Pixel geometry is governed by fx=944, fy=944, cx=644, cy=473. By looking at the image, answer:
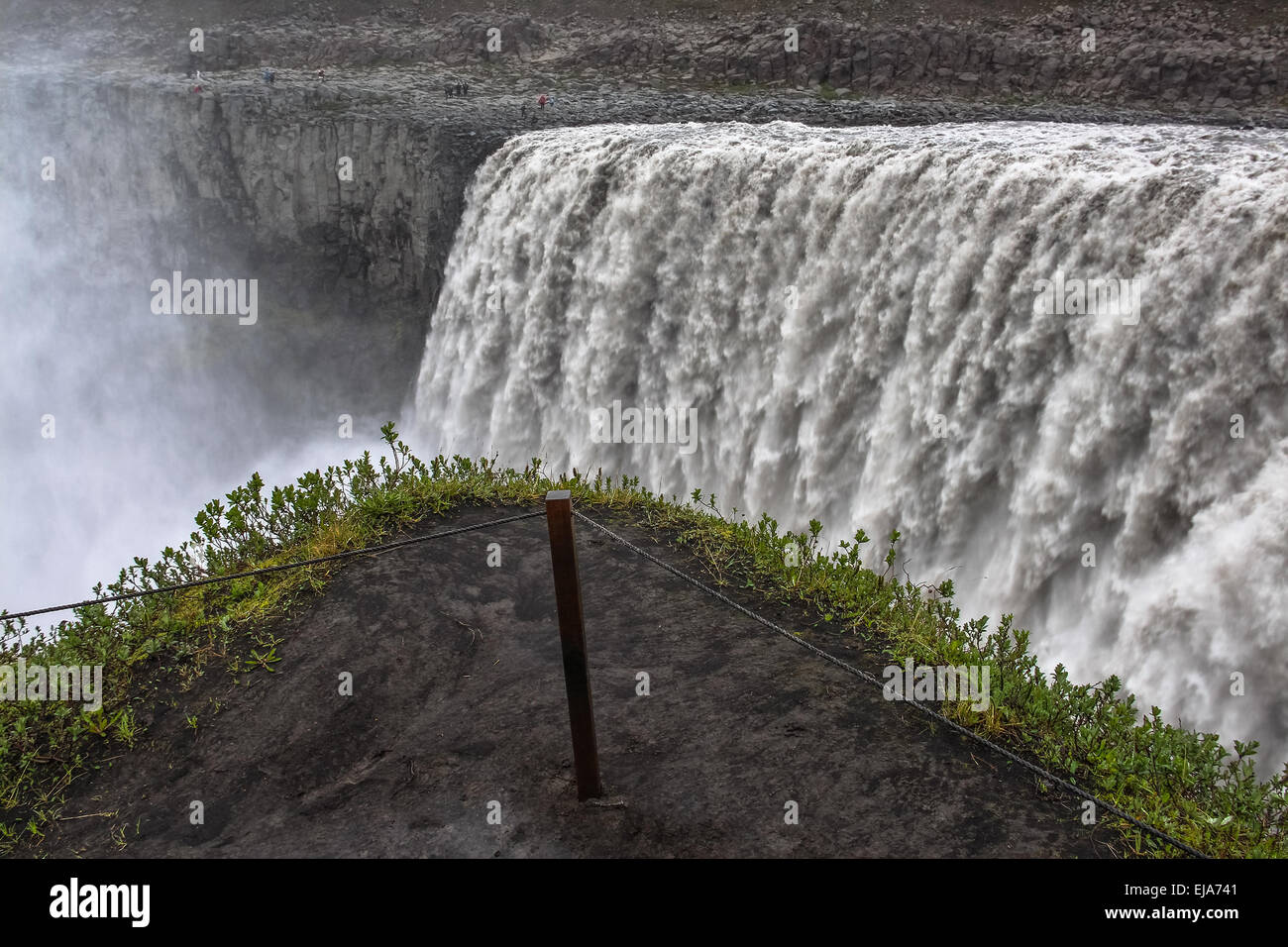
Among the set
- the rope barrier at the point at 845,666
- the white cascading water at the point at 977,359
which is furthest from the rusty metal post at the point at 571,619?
the white cascading water at the point at 977,359

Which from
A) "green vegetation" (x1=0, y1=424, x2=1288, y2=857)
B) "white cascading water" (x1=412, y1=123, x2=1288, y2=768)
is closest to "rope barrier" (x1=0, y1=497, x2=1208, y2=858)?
"green vegetation" (x1=0, y1=424, x2=1288, y2=857)

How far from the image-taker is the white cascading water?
714 cm

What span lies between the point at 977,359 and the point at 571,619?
6.34 metres

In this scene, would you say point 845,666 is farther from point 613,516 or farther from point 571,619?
point 613,516

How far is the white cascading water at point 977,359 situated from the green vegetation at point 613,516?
1241mm

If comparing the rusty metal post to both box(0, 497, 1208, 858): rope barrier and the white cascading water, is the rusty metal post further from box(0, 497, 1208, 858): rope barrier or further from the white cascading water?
the white cascading water

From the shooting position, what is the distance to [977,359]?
30.7 feet

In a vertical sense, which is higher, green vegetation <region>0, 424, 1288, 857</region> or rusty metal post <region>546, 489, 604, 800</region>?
rusty metal post <region>546, 489, 604, 800</region>

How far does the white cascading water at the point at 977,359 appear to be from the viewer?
7.14m

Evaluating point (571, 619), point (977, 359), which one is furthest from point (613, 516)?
point (571, 619)

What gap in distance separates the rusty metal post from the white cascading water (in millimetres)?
4777

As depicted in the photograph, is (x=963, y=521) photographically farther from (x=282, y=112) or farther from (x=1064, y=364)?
(x=282, y=112)

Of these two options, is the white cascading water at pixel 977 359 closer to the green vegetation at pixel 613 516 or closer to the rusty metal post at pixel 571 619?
the green vegetation at pixel 613 516

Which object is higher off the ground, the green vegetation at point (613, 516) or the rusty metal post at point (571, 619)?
the rusty metal post at point (571, 619)
